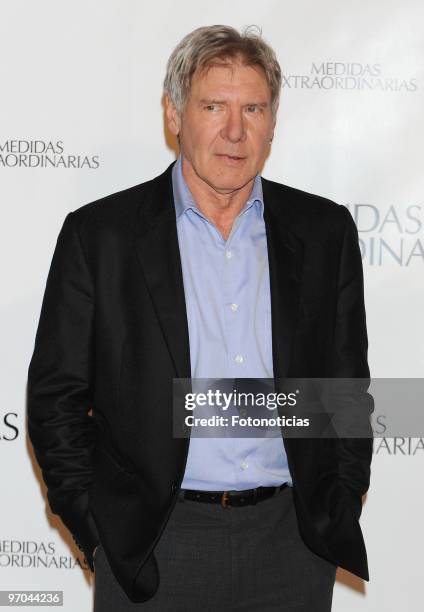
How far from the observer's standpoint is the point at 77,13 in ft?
10.4

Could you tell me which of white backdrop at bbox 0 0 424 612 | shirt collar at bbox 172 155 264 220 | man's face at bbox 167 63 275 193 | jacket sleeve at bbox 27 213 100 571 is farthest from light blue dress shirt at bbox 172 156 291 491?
white backdrop at bbox 0 0 424 612

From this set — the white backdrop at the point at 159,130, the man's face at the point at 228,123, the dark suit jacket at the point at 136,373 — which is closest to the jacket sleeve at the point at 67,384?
the dark suit jacket at the point at 136,373

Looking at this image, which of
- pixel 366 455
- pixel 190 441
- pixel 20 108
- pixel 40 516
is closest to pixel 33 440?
pixel 190 441

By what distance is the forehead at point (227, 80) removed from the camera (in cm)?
226

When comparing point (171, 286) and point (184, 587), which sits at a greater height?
point (171, 286)

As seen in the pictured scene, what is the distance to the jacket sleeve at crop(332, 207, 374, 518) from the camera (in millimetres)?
2389

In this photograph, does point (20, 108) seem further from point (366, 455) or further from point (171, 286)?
point (366, 455)

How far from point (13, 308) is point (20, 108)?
74 centimetres

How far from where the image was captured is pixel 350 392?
2.40m

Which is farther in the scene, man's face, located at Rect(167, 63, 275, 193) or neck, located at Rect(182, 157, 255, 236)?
neck, located at Rect(182, 157, 255, 236)

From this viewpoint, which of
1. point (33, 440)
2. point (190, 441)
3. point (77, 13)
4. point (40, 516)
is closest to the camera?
point (190, 441)

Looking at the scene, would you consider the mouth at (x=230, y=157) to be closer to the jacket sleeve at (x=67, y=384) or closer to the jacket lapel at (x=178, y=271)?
the jacket lapel at (x=178, y=271)

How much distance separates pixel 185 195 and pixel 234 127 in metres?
0.24

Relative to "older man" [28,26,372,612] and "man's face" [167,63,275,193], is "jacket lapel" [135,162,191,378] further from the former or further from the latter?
"man's face" [167,63,275,193]
